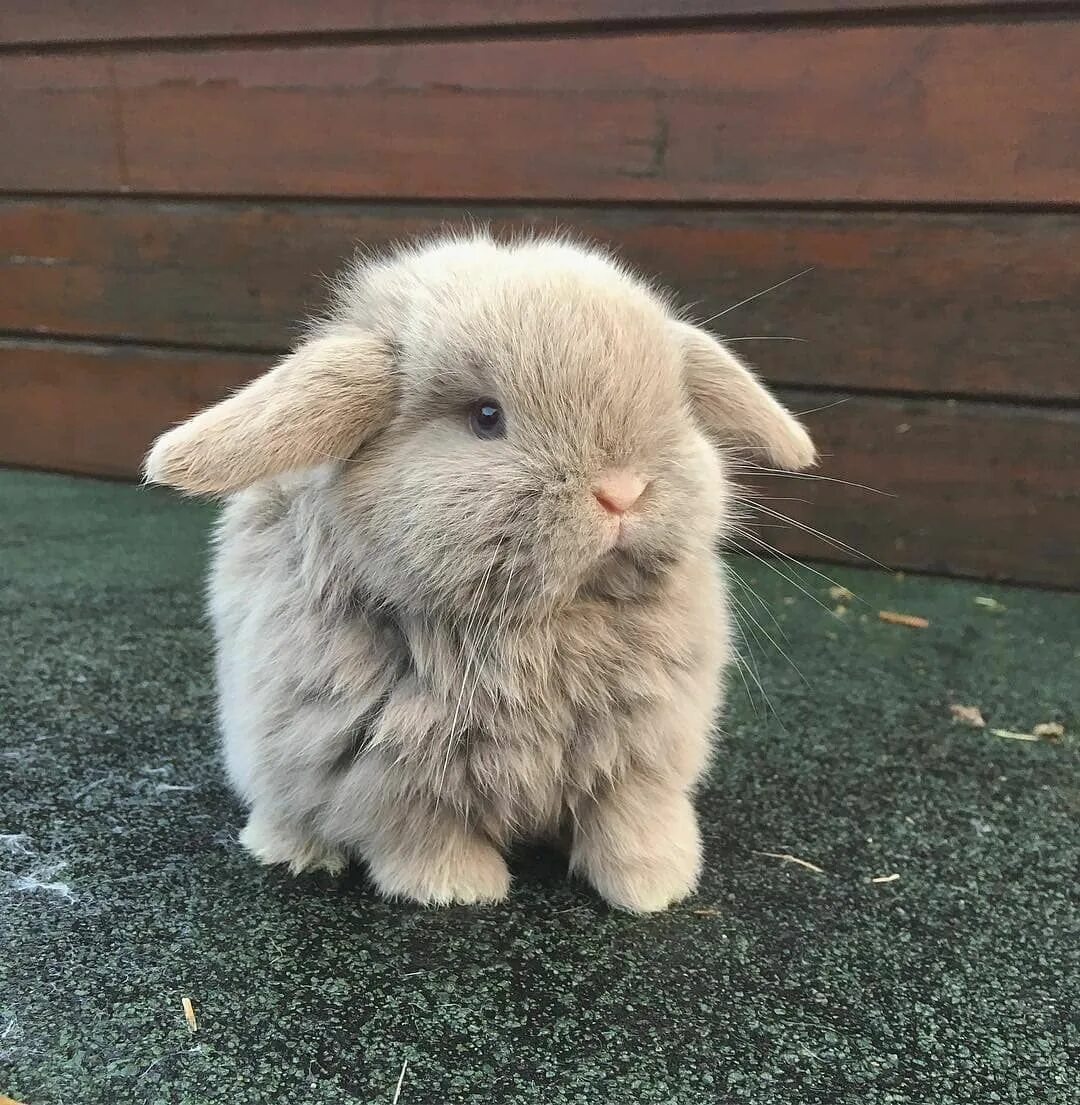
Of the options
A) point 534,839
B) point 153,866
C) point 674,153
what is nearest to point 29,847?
point 153,866

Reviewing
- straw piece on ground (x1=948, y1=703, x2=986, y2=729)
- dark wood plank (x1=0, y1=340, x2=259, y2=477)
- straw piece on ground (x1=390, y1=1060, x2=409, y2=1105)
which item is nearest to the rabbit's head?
straw piece on ground (x1=390, y1=1060, x2=409, y2=1105)

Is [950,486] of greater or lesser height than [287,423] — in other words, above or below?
below

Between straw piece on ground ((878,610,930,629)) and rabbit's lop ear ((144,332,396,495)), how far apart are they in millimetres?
1148

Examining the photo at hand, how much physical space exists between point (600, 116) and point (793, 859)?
1342 mm

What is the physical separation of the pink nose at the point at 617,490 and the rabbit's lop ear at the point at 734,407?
0.62ft

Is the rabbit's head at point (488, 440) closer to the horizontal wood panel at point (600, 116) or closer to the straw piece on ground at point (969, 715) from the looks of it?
the straw piece on ground at point (969, 715)

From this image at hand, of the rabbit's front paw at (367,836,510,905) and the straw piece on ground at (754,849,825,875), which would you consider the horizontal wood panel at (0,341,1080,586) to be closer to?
the straw piece on ground at (754,849,825,875)

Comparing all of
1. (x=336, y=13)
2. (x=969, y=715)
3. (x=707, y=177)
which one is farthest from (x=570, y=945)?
(x=336, y=13)

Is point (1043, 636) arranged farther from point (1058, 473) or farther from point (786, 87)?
point (786, 87)

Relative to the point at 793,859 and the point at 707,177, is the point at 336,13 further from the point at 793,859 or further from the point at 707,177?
the point at 793,859

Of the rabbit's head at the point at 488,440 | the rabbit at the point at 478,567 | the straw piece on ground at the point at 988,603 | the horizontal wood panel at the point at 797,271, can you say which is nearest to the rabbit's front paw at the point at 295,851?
the rabbit at the point at 478,567

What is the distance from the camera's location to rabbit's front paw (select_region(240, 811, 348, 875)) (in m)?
0.90

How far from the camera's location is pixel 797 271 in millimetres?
1714

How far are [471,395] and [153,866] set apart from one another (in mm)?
549
